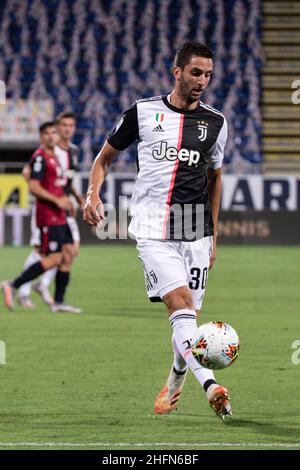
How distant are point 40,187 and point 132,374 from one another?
16.8 feet

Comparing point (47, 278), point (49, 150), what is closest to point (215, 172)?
point (49, 150)

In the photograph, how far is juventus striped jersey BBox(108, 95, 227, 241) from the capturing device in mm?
6738

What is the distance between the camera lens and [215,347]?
20.5 ft

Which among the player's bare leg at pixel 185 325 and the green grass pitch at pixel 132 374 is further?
the player's bare leg at pixel 185 325

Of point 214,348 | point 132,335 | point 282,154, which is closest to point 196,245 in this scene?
point 214,348

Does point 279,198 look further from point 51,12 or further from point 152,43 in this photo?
point 51,12

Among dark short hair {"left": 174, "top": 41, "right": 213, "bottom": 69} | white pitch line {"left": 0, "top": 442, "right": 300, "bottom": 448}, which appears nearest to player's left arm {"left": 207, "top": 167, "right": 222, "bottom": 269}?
dark short hair {"left": 174, "top": 41, "right": 213, "bottom": 69}

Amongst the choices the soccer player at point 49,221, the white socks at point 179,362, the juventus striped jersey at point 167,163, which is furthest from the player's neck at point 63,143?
the white socks at point 179,362

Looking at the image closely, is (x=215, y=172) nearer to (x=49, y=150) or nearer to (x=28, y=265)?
(x=28, y=265)

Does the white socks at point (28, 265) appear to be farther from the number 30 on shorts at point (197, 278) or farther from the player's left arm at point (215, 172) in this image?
the number 30 on shorts at point (197, 278)

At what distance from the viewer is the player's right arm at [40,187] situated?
1323cm

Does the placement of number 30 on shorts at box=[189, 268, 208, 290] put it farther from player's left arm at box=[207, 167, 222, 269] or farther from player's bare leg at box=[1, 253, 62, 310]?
player's bare leg at box=[1, 253, 62, 310]

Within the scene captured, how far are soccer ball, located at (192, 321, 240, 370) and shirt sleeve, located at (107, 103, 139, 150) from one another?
1293mm
